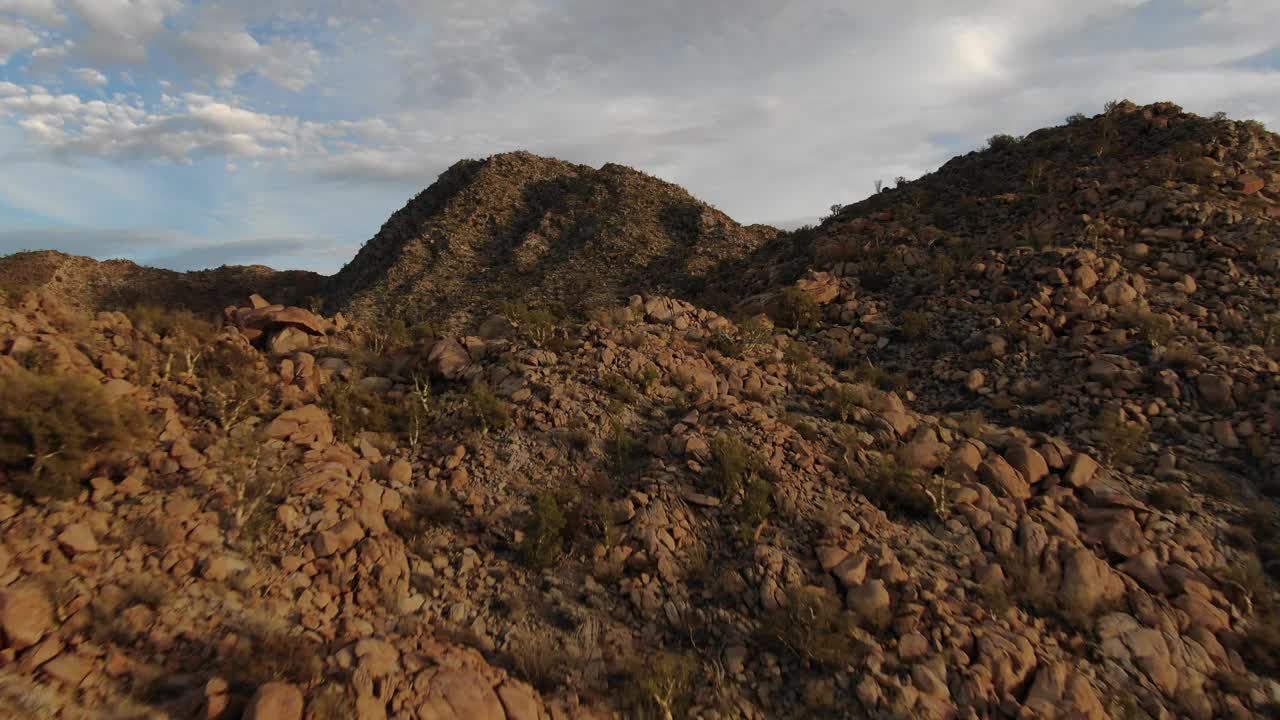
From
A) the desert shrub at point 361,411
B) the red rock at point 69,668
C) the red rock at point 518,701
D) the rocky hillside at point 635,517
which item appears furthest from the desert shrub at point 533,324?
the red rock at point 69,668

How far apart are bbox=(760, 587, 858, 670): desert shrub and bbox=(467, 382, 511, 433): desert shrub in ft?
14.1

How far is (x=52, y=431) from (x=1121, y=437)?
1312 cm

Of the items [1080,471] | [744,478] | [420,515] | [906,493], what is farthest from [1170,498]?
[420,515]

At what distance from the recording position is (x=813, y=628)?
5.64 meters

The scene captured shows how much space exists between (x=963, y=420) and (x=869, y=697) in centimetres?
606

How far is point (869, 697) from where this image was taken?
5039 mm

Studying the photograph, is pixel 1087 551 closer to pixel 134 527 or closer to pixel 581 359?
pixel 581 359

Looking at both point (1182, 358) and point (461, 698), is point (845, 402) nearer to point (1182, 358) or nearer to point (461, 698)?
point (1182, 358)

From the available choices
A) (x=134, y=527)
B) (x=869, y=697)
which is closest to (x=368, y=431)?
(x=134, y=527)

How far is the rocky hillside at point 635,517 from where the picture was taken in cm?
501

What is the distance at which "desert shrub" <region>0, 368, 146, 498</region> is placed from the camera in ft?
18.5

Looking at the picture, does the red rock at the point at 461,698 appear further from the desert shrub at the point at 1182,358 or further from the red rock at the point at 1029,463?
the desert shrub at the point at 1182,358

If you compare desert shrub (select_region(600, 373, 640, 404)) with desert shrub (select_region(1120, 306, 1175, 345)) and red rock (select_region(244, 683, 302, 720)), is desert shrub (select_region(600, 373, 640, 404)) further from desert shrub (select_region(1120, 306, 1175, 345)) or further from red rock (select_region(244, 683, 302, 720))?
desert shrub (select_region(1120, 306, 1175, 345))

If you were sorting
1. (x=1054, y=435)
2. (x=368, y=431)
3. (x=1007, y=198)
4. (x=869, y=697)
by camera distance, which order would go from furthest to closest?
1. (x=1007, y=198)
2. (x=1054, y=435)
3. (x=368, y=431)
4. (x=869, y=697)
